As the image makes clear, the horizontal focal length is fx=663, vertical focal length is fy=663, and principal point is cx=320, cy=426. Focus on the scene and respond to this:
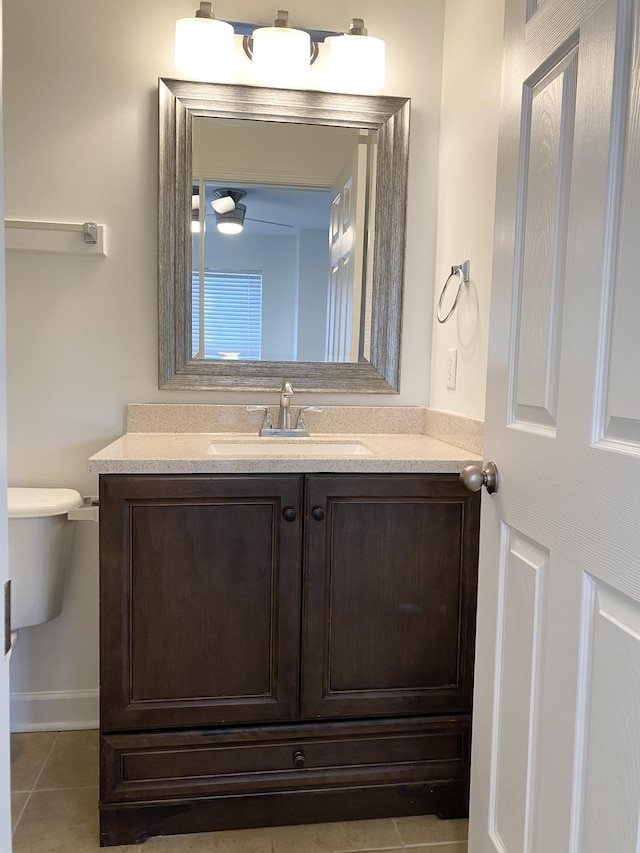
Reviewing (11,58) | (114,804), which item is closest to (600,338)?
(114,804)

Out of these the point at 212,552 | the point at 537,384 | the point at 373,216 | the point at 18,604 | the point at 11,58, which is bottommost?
the point at 18,604

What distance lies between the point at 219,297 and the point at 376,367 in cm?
55

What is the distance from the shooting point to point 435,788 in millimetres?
1706

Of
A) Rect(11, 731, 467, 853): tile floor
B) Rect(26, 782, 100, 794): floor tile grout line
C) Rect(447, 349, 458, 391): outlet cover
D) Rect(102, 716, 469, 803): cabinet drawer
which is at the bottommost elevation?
Rect(26, 782, 100, 794): floor tile grout line

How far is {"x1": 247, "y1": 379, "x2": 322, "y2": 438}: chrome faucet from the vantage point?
2.04 meters

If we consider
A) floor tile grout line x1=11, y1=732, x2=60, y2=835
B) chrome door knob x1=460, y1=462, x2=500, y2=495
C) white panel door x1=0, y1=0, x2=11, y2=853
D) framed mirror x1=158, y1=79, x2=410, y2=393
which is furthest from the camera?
framed mirror x1=158, y1=79, x2=410, y2=393

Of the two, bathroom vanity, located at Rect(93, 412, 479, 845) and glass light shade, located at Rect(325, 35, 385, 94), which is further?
glass light shade, located at Rect(325, 35, 385, 94)

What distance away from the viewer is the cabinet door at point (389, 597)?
163 centimetres

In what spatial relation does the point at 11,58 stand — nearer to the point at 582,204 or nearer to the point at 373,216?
the point at 373,216

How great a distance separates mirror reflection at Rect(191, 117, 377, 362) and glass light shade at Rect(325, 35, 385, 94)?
0.14 m

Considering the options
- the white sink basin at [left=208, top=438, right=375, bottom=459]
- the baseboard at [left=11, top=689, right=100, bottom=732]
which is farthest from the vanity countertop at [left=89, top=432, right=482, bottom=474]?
the baseboard at [left=11, top=689, right=100, bottom=732]

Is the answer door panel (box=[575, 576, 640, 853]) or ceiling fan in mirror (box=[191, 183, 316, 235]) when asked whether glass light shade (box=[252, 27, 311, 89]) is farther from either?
door panel (box=[575, 576, 640, 853])

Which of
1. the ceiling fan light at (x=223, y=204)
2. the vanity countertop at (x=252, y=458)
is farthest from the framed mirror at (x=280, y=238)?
the vanity countertop at (x=252, y=458)

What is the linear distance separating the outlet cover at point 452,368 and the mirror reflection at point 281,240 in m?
0.29
